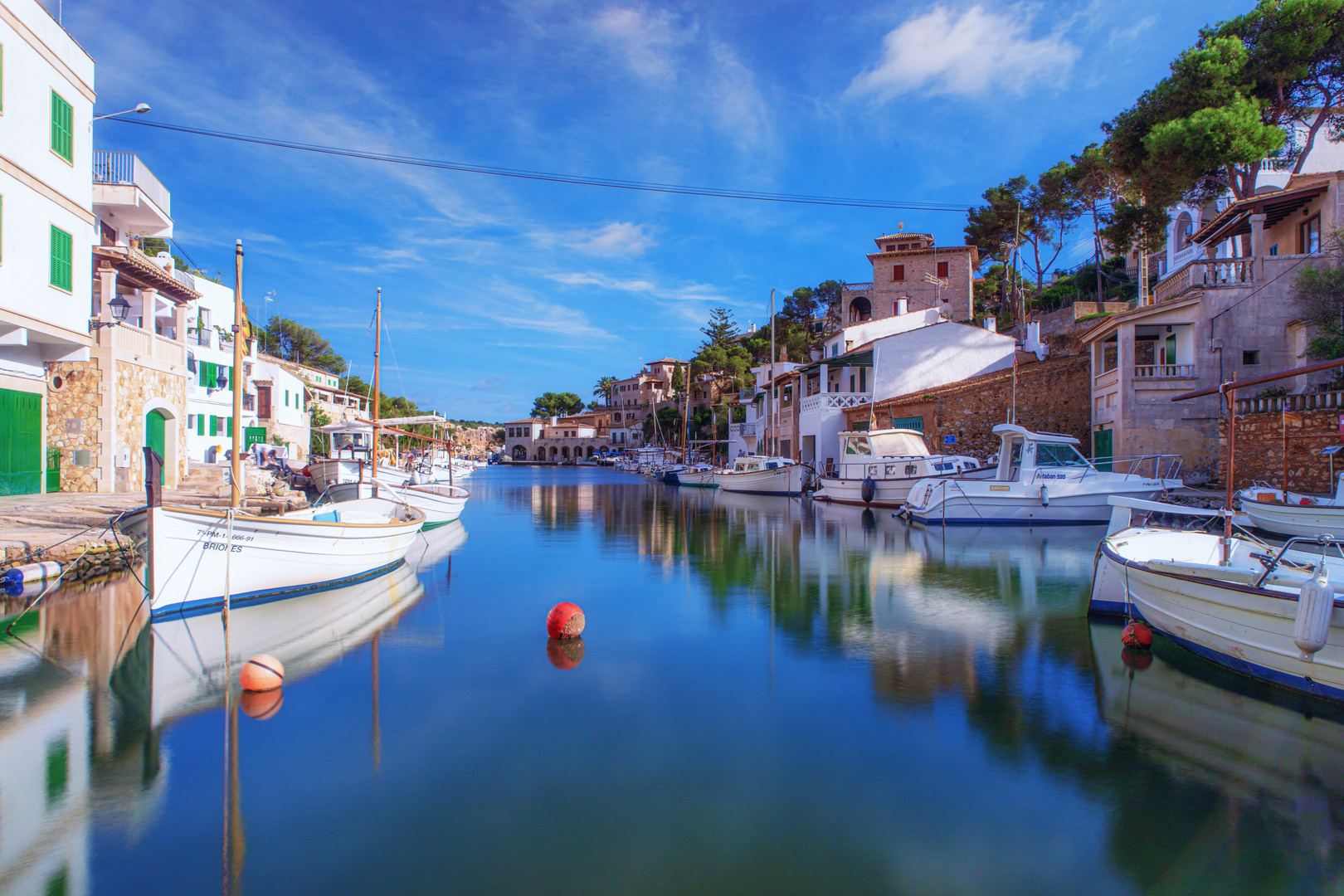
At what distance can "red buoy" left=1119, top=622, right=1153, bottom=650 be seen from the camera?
7629mm

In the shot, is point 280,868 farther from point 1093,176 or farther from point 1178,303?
point 1093,176

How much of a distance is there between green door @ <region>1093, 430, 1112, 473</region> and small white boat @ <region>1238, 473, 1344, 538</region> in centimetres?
850

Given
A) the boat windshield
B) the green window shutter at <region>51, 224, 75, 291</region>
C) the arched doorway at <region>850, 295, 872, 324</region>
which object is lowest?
the boat windshield

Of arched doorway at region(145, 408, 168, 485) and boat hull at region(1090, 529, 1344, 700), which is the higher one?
arched doorway at region(145, 408, 168, 485)

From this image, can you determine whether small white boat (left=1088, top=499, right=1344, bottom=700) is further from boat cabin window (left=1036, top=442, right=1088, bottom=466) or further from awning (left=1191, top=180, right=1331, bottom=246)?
awning (left=1191, top=180, right=1331, bottom=246)

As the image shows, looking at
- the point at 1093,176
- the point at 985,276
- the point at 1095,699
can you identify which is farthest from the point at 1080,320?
the point at 1095,699

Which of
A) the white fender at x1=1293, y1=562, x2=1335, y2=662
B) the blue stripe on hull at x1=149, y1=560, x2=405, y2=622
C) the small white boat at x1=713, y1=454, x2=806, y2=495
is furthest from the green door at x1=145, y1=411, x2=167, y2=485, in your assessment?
the white fender at x1=1293, y1=562, x2=1335, y2=662

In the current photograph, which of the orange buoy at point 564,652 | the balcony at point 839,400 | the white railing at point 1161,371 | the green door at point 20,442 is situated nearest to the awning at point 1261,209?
the white railing at point 1161,371

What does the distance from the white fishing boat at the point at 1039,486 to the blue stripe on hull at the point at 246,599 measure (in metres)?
14.6

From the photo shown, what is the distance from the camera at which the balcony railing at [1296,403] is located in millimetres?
14289

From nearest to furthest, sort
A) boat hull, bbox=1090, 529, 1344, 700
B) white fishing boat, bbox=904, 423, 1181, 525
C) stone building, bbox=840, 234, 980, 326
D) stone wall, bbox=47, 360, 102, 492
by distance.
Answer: boat hull, bbox=1090, 529, 1344, 700, stone wall, bbox=47, 360, 102, 492, white fishing boat, bbox=904, 423, 1181, 525, stone building, bbox=840, 234, 980, 326

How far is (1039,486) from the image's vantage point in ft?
61.5

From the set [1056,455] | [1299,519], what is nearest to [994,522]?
[1056,455]

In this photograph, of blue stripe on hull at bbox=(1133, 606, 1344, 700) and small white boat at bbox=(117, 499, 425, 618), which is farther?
small white boat at bbox=(117, 499, 425, 618)
